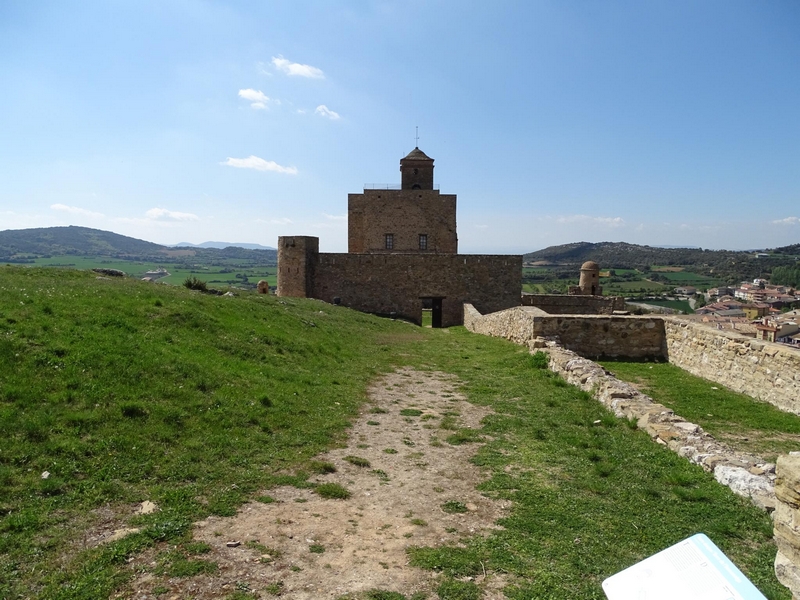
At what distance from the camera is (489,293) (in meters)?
29.2

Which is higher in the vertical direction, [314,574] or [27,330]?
[27,330]

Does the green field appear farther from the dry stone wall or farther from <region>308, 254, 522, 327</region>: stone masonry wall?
the dry stone wall

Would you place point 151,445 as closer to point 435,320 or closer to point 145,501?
point 145,501

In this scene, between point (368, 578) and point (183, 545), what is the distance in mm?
1697

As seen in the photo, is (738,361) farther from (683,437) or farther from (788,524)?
(788,524)

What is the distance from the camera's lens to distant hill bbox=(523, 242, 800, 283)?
13118cm

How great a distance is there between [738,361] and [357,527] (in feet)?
32.5

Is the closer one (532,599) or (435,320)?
(532,599)

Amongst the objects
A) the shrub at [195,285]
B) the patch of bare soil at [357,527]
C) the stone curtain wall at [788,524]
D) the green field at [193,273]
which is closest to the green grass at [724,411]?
the stone curtain wall at [788,524]

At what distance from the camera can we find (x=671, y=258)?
164 metres

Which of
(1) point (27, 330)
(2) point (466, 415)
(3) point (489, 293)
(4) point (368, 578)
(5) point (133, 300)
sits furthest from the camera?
(3) point (489, 293)

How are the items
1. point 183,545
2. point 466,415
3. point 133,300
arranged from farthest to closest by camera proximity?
point 133,300 → point 466,415 → point 183,545

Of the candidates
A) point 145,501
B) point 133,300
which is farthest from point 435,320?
point 145,501

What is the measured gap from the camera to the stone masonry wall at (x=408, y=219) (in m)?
36.4
